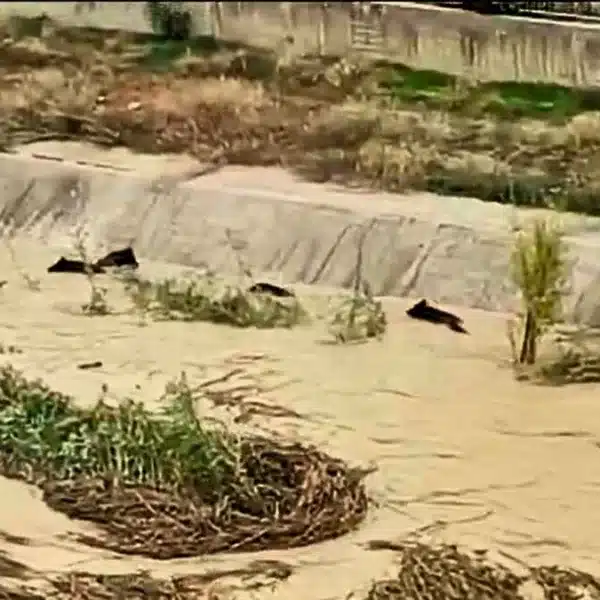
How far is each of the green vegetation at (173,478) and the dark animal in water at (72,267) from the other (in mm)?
216

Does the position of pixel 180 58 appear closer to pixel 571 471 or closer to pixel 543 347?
pixel 543 347

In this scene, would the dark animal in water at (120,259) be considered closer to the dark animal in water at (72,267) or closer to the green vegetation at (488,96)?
the dark animal in water at (72,267)

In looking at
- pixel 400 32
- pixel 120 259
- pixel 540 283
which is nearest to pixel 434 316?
pixel 540 283

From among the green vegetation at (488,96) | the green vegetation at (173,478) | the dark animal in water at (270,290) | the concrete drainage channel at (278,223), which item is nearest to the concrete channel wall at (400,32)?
the green vegetation at (488,96)

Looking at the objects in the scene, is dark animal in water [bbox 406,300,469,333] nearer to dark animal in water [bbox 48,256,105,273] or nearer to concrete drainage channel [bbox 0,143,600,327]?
concrete drainage channel [bbox 0,143,600,327]

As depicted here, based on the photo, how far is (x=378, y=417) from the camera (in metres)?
1.23

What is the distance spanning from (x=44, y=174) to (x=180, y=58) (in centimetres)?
26

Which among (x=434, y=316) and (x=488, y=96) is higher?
(x=488, y=96)

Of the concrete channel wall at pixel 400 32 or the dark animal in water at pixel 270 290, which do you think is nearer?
the dark animal in water at pixel 270 290

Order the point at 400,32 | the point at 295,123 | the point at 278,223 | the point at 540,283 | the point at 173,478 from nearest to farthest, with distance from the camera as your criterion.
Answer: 1. the point at 173,478
2. the point at 540,283
3. the point at 278,223
4. the point at 295,123
5. the point at 400,32

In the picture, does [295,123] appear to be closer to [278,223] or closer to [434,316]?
[278,223]

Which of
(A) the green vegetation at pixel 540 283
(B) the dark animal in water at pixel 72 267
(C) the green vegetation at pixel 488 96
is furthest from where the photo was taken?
(C) the green vegetation at pixel 488 96

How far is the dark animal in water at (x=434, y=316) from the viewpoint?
4.41 feet

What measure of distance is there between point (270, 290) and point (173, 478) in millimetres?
281
